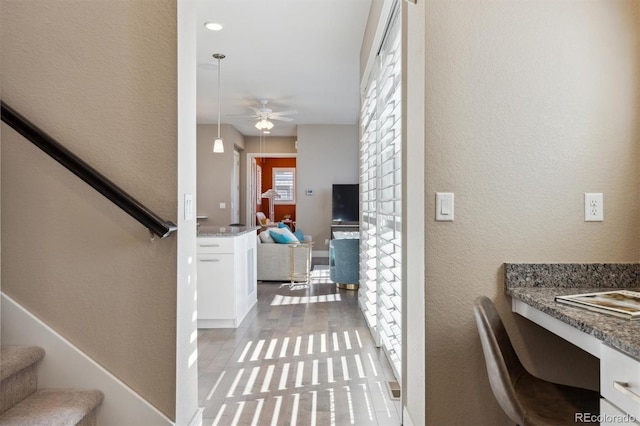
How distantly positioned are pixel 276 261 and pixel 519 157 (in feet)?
16.2

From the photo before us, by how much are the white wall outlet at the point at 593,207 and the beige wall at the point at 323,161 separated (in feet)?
24.5

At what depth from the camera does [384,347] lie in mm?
3230

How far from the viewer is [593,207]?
172cm

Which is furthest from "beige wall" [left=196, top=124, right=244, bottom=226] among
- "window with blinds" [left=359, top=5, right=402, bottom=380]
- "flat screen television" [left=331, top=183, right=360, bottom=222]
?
"window with blinds" [left=359, top=5, right=402, bottom=380]

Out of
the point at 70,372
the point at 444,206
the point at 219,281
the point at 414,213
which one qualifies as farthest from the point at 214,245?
the point at 444,206

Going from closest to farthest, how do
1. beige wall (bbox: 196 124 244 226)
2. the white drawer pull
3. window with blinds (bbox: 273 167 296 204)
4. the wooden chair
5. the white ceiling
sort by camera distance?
the white drawer pull < the wooden chair < the white ceiling < beige wall (bbox: 196 124 244 226) < window with blinds (bbox: 273 167 296 204)

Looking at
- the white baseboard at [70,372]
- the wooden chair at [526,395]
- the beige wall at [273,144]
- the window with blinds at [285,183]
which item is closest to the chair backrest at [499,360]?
the wooden chair at [526,395]

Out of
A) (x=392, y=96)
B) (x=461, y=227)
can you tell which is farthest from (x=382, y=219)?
(x=461, y=227)

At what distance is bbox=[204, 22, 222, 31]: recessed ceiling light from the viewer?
4.16 m

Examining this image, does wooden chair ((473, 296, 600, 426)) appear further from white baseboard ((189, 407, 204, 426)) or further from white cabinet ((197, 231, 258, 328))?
white cabinet ((197, 231, 258, 328))

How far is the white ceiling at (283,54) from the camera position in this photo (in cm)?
386

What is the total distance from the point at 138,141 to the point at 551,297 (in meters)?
1.79

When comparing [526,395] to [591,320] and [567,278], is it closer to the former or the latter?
[591,320]

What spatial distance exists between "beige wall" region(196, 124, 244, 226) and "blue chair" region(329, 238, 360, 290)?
419cm
